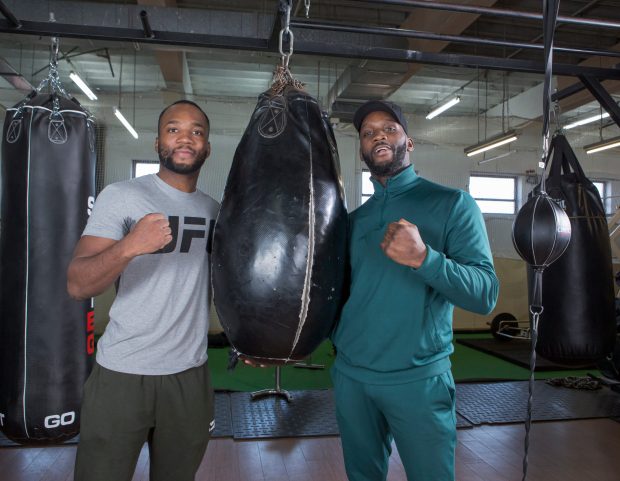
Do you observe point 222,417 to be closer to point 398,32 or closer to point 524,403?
point 524,403

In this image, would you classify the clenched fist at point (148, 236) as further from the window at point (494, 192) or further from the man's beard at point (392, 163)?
the window at point (494, 192)

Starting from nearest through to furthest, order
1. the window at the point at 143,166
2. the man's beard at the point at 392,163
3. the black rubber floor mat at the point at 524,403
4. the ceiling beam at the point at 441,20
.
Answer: the man's beard at the point at 392,163
the black rubber floor mat at the point at 524,403
the ceiling beam at the point at 441,20
the window at the point at 143,166

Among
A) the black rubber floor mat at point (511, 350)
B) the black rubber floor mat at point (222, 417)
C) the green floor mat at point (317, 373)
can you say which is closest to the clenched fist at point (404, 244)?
the black rubber floor mat at point (222, 417)

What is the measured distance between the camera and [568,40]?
6.39m

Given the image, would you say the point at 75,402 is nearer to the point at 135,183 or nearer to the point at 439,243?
the point at 135,183

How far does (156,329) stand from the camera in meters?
1.44

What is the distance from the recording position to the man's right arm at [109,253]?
4.09 ft

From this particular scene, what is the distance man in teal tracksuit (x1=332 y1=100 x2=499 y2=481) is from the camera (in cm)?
142

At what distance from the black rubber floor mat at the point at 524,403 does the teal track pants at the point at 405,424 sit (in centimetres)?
236

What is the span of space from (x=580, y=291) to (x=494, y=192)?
25.4 ft

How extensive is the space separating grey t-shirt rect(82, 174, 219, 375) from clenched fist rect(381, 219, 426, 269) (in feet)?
1.83

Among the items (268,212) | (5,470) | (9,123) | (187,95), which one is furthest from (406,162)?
(187,95)

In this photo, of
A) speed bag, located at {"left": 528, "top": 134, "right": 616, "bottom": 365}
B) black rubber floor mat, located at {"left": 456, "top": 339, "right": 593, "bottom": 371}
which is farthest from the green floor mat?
speed bag, located at {"left": 528, "top": 134, "right": 616, "bottom": 365}

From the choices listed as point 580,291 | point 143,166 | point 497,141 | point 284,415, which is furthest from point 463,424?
point 143,166
